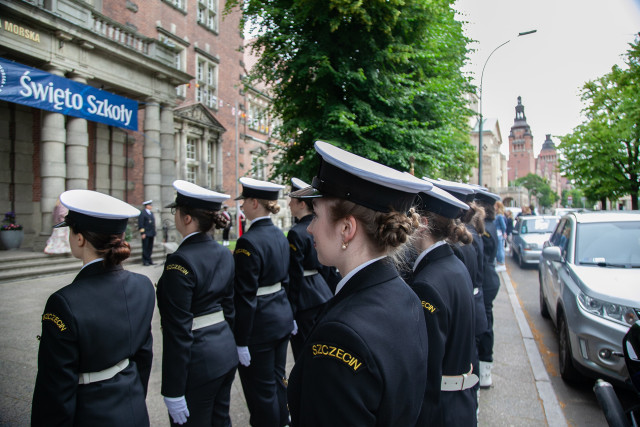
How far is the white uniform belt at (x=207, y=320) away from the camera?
2.94 m

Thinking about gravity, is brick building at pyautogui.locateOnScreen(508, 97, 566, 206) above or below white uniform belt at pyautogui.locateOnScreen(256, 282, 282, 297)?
above

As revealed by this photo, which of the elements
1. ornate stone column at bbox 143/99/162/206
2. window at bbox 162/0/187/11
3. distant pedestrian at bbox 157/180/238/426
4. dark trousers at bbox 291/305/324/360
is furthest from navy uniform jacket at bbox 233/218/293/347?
window at bbox 162/0/187/11

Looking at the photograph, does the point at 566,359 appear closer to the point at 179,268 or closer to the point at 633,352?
the point at 633,352

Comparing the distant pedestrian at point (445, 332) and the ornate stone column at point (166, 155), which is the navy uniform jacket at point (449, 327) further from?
the ornate stone column at point (166, 155)

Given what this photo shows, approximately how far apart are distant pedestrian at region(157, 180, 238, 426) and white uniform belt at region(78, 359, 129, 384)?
494 millimetres

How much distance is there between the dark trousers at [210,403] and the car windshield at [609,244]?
15.8 feet

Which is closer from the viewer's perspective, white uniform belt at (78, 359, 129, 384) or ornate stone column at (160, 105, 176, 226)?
white uniform belt at (78, 359, 129, 384)

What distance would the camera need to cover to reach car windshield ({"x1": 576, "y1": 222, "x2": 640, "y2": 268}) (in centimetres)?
511

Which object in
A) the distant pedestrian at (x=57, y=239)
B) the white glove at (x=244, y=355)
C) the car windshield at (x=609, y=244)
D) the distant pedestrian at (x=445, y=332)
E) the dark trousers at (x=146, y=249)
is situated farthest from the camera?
the dark trousers at (x=146, y=249)

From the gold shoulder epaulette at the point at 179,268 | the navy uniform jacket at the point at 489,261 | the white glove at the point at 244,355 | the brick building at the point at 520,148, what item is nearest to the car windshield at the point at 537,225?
the navy uniform jacket at the point at 489,261

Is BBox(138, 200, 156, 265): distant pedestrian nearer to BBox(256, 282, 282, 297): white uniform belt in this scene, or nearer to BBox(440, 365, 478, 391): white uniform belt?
BBox(256, 282, 282, 297): white uniform belt

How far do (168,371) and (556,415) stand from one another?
388 cm

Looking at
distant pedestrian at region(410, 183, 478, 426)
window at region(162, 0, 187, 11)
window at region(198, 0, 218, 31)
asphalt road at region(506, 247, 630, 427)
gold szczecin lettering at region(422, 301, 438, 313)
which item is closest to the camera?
distant pedestrian at region(410, 183, 478, 426)

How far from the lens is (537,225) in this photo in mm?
15102
